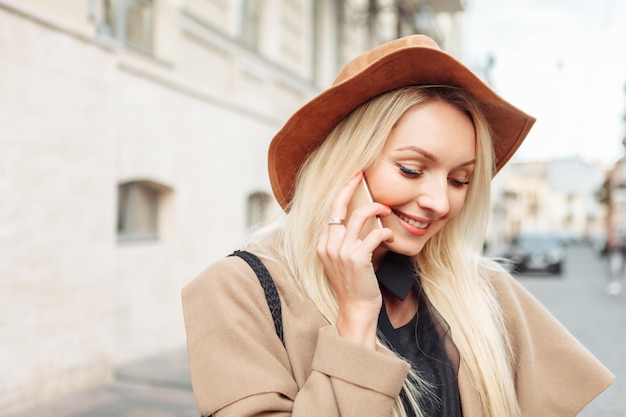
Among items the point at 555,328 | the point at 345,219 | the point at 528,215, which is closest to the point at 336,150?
the point at 345,219

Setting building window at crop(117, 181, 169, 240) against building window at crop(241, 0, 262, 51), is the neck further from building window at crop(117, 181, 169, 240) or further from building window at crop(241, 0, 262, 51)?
building window at crop(241, 0, 262, 51)

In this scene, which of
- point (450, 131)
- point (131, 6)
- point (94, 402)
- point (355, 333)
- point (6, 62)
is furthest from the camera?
point (131, 6)

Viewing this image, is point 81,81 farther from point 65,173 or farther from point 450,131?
point 450,131

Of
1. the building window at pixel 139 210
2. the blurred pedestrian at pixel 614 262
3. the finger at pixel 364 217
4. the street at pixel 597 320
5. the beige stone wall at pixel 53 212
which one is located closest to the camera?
the finger at pixel 364 217

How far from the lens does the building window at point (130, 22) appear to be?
6047 millimetres

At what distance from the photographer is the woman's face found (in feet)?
4.85

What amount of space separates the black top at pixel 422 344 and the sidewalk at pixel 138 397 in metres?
3.38

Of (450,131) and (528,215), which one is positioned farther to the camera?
(528,215)

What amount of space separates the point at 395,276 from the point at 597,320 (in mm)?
9595

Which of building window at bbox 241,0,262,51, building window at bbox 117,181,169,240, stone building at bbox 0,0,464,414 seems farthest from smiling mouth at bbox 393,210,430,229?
building window at bbox 241,0,262,51

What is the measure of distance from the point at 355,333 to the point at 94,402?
4.17 metres

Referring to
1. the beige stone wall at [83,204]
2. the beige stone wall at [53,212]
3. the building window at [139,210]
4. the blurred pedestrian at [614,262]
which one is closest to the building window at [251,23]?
the beige stone wall at [83,204]

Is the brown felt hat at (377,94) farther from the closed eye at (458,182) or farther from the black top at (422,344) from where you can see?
the black top at (422,344)

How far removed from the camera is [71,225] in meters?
5.05
